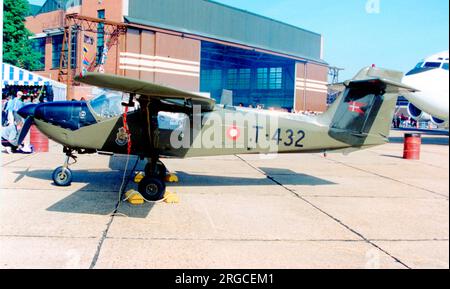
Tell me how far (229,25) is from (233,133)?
57.1 ft

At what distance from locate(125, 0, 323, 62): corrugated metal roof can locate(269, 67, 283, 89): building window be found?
6.60m

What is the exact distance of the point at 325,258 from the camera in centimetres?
421

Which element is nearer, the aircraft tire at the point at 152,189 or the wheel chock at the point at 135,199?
the wheel chock at the point at 135,199

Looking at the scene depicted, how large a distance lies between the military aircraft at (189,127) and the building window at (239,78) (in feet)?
152

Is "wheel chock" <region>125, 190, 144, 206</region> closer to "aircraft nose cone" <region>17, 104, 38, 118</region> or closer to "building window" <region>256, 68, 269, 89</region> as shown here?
"aircraft nose cone" <region>17, 104, 38, 118</region>

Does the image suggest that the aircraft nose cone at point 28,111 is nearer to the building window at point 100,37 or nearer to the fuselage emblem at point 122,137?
the fuselage emblem at point 122,137

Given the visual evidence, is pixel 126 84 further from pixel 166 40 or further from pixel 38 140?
pixel 166 40

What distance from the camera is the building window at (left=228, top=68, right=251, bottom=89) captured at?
53844 millimetres

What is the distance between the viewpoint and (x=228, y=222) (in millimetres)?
5500

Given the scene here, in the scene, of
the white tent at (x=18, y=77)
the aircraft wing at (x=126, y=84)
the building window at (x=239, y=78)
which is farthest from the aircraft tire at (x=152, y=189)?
the building window at (x=239, y=78)

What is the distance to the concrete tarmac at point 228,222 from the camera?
409 cm
